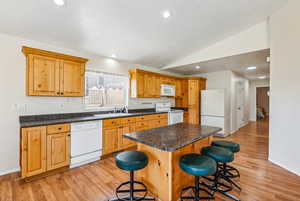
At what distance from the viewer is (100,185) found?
2.15 m

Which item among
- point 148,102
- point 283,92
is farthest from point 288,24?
point 148,102

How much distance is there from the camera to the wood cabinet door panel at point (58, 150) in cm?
240

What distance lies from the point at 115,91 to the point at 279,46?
4005 mm

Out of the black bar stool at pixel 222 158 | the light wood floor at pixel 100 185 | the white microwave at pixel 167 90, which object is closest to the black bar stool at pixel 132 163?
the light wood floor at pixel 100 185

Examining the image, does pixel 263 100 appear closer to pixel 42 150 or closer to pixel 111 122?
pixel 111 122

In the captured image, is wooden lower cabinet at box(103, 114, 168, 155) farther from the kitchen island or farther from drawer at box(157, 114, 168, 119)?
the kitchen island

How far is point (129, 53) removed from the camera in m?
3.79

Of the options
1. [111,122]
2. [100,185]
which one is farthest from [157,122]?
[100,185]

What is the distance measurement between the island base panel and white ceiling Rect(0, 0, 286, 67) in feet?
7.51

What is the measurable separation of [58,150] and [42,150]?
24cm

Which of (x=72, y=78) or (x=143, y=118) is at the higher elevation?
(x=72, y=78)

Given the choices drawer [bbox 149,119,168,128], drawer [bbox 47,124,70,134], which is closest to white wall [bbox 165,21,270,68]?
drawer [bbox 149,119,168,128]

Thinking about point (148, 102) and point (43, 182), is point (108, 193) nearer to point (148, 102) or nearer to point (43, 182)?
point (43, 182)

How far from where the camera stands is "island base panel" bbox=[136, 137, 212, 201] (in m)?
1.68
